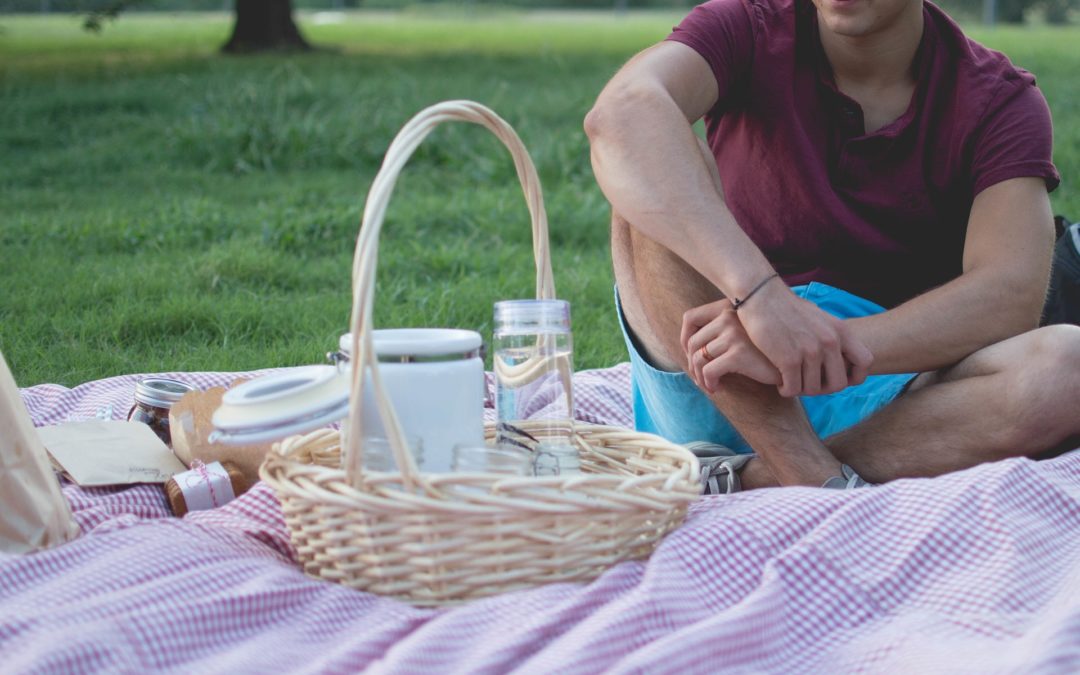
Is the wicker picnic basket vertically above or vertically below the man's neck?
below

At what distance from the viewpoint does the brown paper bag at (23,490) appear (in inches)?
90.7

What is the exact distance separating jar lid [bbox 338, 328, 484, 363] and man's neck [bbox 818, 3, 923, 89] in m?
1.29

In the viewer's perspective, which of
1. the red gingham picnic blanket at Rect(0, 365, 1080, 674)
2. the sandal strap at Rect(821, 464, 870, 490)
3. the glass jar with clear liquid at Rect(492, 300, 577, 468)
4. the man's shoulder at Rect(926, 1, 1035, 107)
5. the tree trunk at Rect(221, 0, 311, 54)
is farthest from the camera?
the tree trunk at Rect(221, 0, 311, 54)

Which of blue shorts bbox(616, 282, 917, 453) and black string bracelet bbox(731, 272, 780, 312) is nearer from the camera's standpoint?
black string bracelet bbox(731, 272, 780, 312)

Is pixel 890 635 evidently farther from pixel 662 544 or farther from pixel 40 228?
pixel 40 228

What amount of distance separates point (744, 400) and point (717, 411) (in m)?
0.25

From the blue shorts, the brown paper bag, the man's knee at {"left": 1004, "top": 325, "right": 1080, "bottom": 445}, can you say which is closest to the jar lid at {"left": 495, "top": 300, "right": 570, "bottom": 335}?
the blue shorts

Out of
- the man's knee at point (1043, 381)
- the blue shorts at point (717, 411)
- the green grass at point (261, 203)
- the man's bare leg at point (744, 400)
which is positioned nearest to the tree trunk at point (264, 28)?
the green grass at point (261, 203)

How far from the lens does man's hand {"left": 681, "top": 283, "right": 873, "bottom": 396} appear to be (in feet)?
8.45

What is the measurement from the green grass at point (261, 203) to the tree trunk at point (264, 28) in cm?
54

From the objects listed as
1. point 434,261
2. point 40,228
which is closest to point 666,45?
point 434,261

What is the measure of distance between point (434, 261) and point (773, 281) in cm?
→ 291

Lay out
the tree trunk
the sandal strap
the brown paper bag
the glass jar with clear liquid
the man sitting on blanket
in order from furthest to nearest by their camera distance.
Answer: the tree trunk → the sandal strap → the man sitting on blanket → the glass jar with clear liquid → the brown paper bag

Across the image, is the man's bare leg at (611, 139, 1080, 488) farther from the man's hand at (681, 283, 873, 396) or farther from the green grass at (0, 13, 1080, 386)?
the green grass at (0, 13, 1080, 386)
